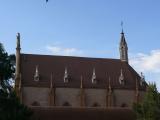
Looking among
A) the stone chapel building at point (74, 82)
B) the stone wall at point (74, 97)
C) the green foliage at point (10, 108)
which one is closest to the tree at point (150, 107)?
the stone chapel building at point (74, 82)

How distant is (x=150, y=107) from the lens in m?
54.4

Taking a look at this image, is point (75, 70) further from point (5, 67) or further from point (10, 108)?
point (10, 108)

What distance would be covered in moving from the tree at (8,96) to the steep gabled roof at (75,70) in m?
29.6

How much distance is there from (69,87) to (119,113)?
530 inches

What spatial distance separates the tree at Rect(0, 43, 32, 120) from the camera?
1494 inches

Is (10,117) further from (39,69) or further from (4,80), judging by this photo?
(39,69)

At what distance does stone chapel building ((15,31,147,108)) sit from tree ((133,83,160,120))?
15583 mm

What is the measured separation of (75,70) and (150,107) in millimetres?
23145

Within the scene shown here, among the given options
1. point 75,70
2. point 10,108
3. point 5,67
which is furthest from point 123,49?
point 10,108

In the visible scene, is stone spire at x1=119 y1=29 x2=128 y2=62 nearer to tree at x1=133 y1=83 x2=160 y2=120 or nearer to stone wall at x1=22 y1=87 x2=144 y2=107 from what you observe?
stone wall at x1=22 y1=87 x2=144 y2=107

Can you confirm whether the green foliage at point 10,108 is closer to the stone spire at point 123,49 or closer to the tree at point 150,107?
the tree at point 150,107

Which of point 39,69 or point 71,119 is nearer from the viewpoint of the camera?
point 71,119

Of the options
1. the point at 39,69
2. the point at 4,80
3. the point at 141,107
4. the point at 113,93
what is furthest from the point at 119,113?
the point at 4,80

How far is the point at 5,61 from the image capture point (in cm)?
4003
